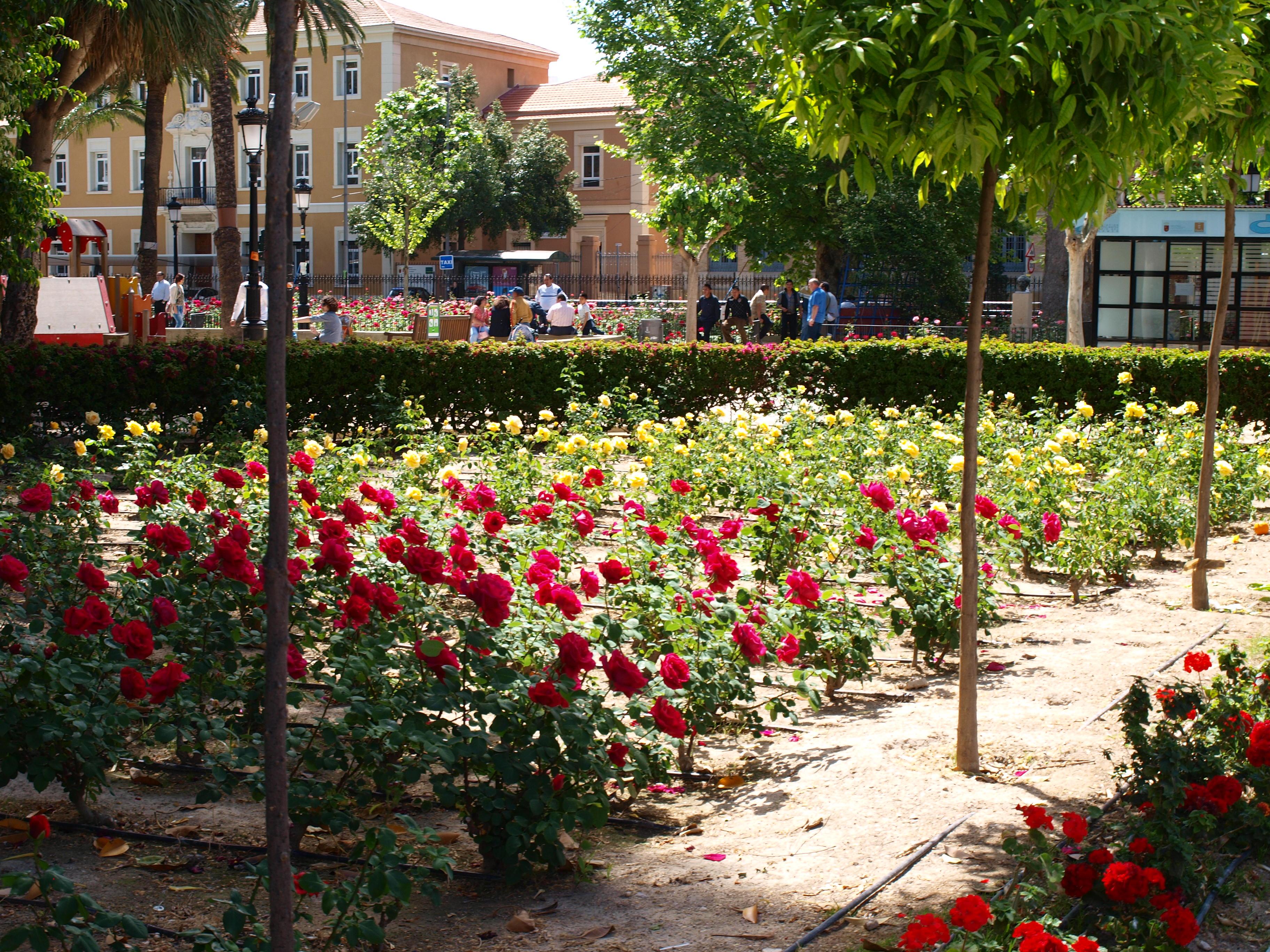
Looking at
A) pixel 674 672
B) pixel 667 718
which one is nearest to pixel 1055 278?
pixel 674 672

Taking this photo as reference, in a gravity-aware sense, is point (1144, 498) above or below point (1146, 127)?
below

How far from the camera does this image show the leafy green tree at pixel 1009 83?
11.6ft

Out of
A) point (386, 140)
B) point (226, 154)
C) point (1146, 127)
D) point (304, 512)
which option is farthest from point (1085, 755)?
point (386, 140)

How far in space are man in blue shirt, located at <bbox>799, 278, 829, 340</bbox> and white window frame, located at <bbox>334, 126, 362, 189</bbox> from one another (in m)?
32.0

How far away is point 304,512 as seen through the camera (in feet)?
20.7

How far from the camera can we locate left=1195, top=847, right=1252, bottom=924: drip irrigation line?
121 inches

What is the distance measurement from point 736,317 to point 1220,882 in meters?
24.0

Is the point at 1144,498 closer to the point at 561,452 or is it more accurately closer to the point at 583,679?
the point at 561,452

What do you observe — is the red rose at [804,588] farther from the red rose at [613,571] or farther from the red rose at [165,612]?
the red rose at [165,612]

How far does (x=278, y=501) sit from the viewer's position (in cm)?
220

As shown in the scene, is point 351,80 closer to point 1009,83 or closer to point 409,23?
point 409,23

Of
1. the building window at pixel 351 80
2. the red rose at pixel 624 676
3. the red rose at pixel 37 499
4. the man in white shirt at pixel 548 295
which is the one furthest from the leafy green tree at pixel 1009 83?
the building window at pixel 351 80

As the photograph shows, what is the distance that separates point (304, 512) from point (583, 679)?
2.83 m

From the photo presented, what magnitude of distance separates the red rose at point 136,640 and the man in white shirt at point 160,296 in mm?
27100
